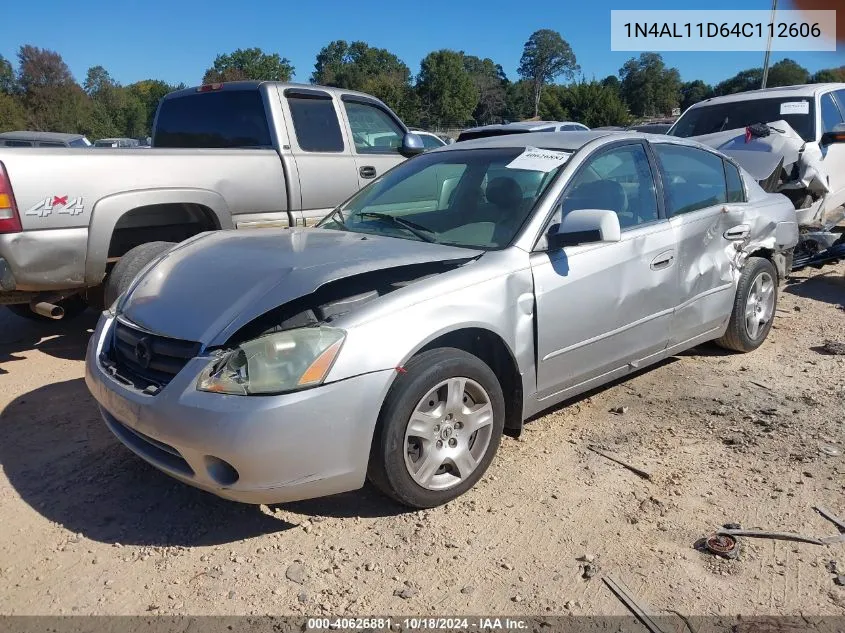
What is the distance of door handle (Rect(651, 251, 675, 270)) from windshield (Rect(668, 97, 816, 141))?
17.3ft

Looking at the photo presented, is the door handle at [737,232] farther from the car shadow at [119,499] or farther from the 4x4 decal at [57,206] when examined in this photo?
the 4x4 decal at [57,206]

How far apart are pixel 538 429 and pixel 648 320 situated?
879mm

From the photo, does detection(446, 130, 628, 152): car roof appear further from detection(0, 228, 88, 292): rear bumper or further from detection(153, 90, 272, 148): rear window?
detection(0, 228, 88, 292): rear bumper

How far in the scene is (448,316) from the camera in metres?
2.92

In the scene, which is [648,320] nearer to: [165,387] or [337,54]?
[165,387]

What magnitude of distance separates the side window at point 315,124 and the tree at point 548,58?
10938 cm

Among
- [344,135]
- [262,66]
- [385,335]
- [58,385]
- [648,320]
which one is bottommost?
[58,385]

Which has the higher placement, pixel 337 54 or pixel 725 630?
pixel 337 54

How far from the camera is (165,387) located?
2.70 meters

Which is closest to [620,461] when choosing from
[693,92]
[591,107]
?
[591,107]

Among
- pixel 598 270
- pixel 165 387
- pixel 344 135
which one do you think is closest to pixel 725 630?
pixel 598 270

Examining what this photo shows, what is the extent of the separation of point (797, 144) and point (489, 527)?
5.95 meters

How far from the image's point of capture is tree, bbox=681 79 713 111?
7112 centimetres

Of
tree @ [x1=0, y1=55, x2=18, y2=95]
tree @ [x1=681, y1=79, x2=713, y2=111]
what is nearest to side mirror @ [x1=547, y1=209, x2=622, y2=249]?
tree @ [x1=0, y1=55, x2=18, y2=95]
